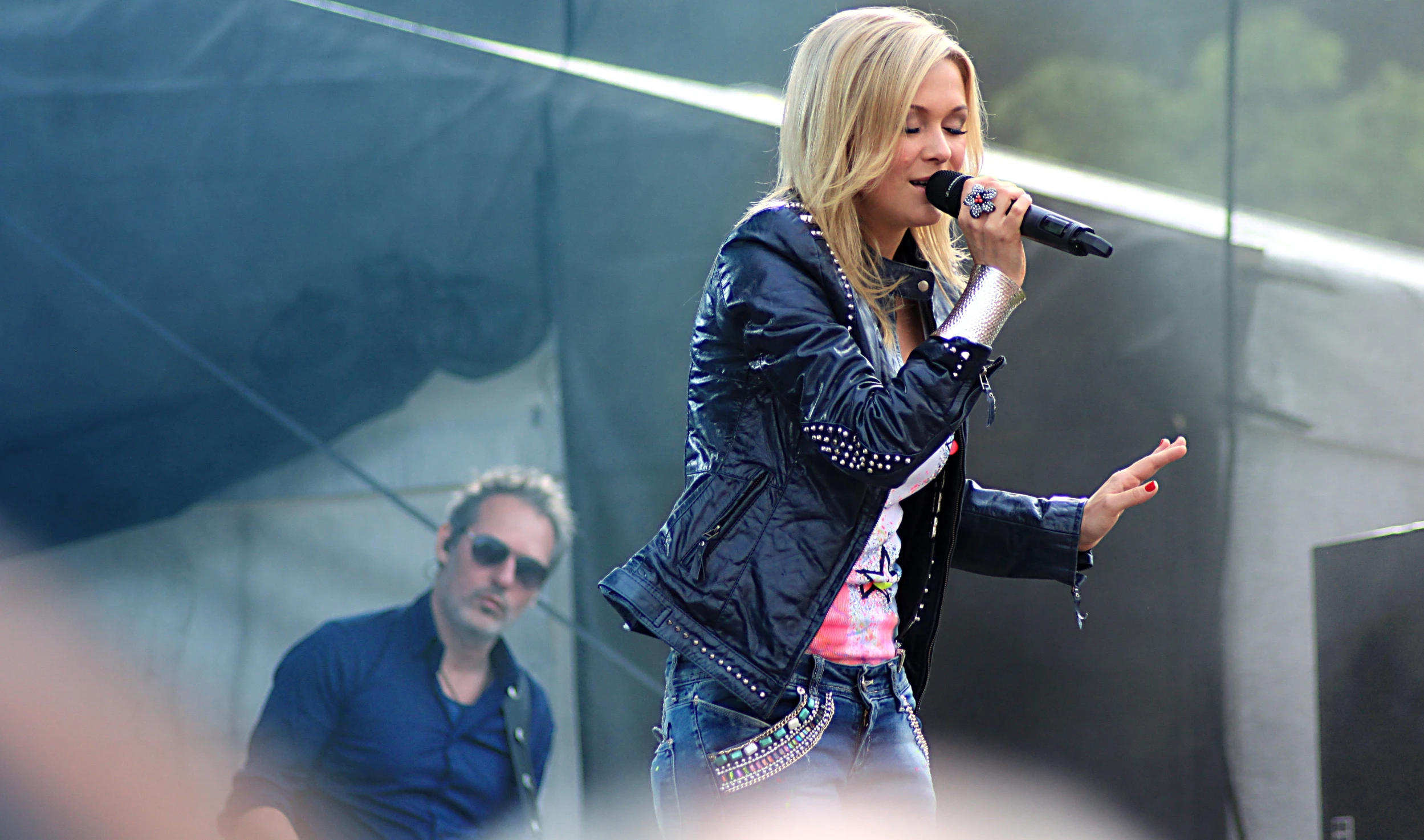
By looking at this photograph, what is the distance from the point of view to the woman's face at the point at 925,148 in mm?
1305

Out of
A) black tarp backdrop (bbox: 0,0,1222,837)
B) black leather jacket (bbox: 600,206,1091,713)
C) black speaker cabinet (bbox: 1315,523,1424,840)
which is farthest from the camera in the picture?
black tarp backdrop (bbox: 0,0,1222,837)

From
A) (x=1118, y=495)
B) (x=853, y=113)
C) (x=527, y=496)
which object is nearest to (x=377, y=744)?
(x=527, y=496)

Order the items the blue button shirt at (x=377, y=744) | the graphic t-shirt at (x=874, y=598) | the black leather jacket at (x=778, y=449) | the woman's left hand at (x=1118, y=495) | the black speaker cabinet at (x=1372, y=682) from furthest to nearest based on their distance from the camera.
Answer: the blue button shirt at (x=377, y=744) < the black speaker cabinet at (x=1372, y=682) < the woman's left hand at (x=1118, y=495) < the graphic t-shirt at (x=874, y=598) < the black leather jacket at (x=778, y=449)

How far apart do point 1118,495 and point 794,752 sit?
52 cm

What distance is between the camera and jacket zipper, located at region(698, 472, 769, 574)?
1229mm

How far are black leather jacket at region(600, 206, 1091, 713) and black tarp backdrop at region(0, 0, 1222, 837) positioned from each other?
134cm

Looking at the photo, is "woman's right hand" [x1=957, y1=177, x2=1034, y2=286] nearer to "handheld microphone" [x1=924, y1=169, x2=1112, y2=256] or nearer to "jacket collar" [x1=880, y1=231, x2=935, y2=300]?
"handheld microphone" [x1=924, y1=169, x2=1112, y2=256]

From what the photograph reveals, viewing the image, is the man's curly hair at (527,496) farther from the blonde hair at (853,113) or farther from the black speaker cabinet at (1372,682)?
the black speaker cabinet at (1372,682)

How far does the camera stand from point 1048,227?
124cm

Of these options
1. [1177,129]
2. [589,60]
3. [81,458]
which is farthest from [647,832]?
[1177,129]

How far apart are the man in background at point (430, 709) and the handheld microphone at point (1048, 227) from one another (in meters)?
1.46

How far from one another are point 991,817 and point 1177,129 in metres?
1.42

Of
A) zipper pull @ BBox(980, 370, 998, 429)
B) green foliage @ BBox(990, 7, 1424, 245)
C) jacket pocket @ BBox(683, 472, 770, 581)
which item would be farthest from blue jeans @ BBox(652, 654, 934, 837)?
green foliage @ BBox(990, 7, 1424, 245)

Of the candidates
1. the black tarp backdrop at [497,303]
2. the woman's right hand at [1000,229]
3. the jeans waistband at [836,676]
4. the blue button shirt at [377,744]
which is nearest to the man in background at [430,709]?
the blue button shirt at [377,744]
